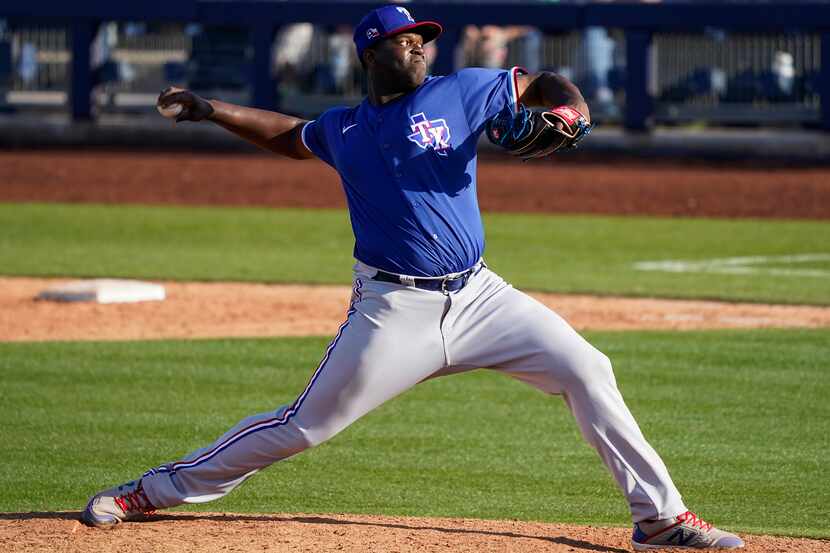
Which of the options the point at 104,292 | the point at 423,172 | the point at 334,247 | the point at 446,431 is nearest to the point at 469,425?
the point at 446,431

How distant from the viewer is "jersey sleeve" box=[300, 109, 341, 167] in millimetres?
4637

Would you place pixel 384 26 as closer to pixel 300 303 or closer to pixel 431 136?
pixel 431 136

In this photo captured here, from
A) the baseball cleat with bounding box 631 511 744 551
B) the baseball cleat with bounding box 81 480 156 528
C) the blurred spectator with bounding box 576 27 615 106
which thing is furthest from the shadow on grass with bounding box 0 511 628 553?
the blurred spectator with bounding box 576 27 615 106

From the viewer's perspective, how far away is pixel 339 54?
27.7m

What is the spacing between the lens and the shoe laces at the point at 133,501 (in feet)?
15.8

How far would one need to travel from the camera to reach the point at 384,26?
14.6ft

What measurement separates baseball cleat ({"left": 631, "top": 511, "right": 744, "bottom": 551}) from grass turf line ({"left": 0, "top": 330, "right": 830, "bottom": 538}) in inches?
23.1

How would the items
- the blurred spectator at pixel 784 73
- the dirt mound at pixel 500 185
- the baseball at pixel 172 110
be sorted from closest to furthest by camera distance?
the baseball at pixel 172 110 < the dirt mound at pixel 500 185 < the blurred spectator at pixel 784 73

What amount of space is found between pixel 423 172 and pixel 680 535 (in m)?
1.49

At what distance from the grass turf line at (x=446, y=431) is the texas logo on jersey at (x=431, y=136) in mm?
1722

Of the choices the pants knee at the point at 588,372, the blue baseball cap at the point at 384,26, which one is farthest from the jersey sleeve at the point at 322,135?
the pants knee at the point at 588,372

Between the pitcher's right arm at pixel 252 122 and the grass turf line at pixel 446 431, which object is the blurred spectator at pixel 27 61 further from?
the pitcher's right arm at pixel 252 122

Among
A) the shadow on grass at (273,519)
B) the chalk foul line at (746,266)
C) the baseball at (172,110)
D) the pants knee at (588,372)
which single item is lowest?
the chalk foul line at (746,266)

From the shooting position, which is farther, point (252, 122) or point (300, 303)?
point (300, 303)
